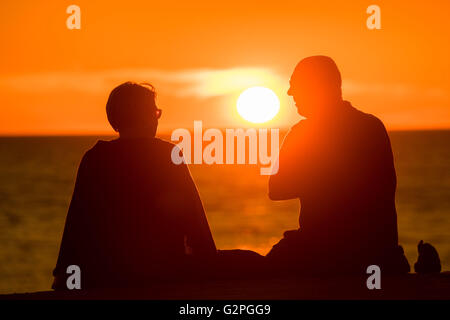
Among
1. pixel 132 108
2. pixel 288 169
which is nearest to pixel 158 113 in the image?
pixel 132 108

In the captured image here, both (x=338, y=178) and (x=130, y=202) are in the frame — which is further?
(x=338, y=178)

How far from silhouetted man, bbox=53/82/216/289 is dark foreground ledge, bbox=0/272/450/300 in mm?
150

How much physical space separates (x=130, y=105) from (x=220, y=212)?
126ft

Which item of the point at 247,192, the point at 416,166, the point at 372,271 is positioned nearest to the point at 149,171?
the point at 372,271

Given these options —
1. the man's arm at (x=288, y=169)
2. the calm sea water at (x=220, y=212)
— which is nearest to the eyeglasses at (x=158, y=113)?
the man's arm at (x=288, y=169)

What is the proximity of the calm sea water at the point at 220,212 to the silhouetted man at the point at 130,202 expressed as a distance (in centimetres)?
1918

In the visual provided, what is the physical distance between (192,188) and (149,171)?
0.21m

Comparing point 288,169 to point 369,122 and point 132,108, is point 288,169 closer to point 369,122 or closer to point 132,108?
point 369,122

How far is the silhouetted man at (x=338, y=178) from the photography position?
13.9 ft

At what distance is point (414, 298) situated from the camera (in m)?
3.75

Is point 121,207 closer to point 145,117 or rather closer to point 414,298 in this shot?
point 145,117

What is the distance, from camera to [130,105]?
399cm

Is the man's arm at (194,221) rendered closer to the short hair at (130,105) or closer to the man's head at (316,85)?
the short hair at (130,105)

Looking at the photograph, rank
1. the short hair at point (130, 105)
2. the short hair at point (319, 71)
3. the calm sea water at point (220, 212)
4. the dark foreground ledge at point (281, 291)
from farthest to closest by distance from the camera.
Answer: the calm sea water at point (220, 212), the short hair at point (319, 71), the short hair at point (130, 105), the dark foreground ledge at point (281, 291)
